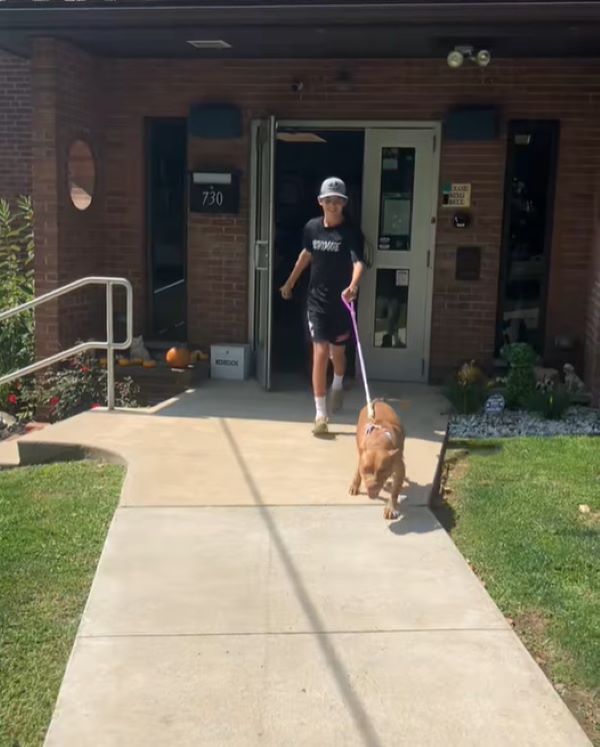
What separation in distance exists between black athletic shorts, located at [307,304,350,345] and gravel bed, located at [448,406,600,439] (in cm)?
116

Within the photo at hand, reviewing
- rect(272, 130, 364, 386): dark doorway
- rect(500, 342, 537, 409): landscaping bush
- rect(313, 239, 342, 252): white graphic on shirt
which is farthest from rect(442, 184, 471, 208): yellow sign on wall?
rect(313, 239, 342, 252): white graphic on shirt

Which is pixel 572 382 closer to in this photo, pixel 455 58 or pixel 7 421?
pixel 455 58

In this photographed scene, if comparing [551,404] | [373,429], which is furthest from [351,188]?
[373,429]

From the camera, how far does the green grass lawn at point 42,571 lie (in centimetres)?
324

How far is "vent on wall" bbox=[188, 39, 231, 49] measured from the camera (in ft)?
24.7

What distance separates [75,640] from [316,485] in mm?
2114

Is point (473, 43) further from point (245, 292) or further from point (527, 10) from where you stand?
point (245, 292)

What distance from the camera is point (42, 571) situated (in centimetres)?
425

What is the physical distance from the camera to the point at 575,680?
3.38m

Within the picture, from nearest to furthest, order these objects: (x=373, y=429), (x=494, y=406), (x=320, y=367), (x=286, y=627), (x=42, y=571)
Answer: (x=286, y=627) < (x=42, y=571) < (x=373, y=429) < (x=320, y=367) < (x=494, y=406)

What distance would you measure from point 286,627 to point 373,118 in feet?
19.1

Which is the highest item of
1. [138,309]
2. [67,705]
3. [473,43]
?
[473,43]

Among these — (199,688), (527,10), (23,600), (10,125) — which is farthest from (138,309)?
(199,688)

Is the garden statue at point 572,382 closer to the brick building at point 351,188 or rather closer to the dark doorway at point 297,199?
the brick building at point 351,188
